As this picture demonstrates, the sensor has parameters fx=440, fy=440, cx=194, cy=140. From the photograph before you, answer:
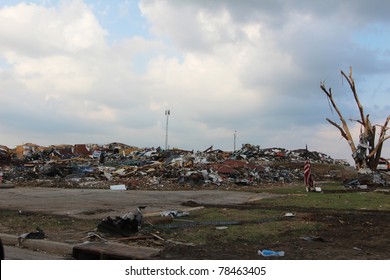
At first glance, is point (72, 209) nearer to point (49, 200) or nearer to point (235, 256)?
point (49, 200)

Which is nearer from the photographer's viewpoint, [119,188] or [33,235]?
[33,235]

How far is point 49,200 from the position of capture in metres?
15.6

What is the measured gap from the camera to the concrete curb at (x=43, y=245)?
25.3 feet

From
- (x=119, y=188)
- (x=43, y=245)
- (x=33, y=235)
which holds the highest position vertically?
(x=119, y=188)

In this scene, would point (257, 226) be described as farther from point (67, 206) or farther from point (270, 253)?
point (67, 206)

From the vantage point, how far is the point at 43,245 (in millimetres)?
7992

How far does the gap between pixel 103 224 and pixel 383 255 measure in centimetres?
519

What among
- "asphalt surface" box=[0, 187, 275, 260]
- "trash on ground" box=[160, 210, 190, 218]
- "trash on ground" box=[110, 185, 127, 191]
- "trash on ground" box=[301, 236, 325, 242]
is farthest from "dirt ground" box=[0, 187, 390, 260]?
"trash on ground" box=[110, 185, 127, 191]

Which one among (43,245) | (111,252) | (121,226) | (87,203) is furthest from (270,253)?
(87,203)

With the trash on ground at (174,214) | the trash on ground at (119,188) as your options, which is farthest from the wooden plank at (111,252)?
the trash on ground at (119,188)

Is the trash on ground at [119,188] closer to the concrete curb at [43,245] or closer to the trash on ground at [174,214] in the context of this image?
the trash on ground at [174,214]

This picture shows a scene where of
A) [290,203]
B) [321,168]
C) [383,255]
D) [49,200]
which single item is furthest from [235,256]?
[321,168]

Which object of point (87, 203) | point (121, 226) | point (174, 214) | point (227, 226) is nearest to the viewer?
point (121, 226)
